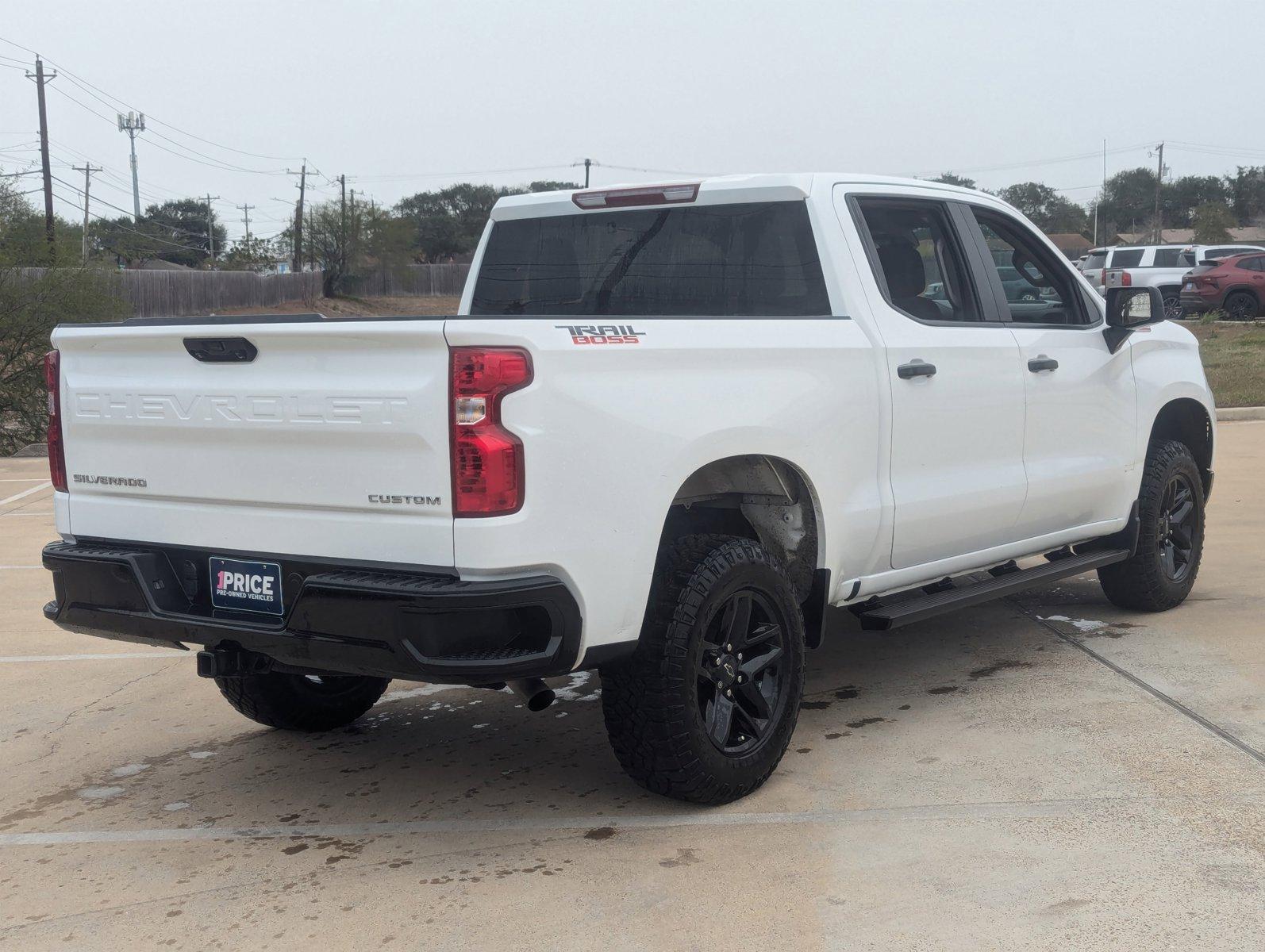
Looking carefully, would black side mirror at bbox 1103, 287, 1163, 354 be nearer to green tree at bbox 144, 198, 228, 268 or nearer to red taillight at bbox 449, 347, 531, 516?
red taillight at bbox 449, 347, 531, 516

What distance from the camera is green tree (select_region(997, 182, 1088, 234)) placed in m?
98.2

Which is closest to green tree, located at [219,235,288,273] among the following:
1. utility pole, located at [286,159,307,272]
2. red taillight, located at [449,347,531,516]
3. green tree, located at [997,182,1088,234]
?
utility pole, located at [286,159,307,272]

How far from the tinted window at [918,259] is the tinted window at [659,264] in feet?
1.08

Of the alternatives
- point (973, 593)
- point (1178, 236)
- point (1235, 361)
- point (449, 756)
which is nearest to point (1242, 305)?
point (1235, 361)

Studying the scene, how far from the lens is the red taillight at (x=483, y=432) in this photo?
3760 millimetres

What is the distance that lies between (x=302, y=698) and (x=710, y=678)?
6.03 ft

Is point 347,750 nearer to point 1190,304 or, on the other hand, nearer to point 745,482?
point 745,482

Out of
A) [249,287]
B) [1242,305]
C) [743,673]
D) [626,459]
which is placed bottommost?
[743,673]

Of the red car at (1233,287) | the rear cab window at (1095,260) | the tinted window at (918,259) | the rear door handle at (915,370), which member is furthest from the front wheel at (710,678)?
the rear cab window at (1095,260)

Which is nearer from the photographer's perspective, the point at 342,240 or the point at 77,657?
the point at 77,657

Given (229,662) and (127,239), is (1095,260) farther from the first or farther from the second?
(127,239)

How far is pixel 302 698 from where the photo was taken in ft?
17.9

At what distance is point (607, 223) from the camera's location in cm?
566

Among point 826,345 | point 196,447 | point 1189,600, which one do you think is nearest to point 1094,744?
point 826,345
